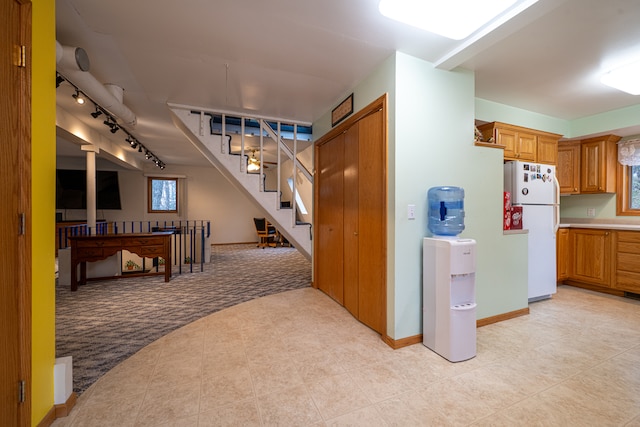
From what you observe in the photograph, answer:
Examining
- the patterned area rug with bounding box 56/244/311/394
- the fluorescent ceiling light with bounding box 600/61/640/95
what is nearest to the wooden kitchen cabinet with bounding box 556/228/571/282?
the fluorescent ceiling light with bounding box 600/61/640/95

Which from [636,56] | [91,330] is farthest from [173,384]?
[636,56]

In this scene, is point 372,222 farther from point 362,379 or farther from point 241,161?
point 241,161

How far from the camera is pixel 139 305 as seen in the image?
336 cm

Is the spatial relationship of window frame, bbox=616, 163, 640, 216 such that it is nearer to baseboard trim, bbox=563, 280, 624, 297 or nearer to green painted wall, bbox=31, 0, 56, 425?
baseboard trim, bbox=563, 280, 624, 297

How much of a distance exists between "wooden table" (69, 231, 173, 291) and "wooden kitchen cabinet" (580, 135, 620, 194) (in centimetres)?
670

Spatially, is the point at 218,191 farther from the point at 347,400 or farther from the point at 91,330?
the point at 347,400

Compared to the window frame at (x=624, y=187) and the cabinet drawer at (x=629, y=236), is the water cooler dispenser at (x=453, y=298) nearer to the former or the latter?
the cabinet drawer at (x=629, y=236)

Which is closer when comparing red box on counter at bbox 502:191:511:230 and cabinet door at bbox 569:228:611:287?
red box on counter at bbox 502:191:511:230

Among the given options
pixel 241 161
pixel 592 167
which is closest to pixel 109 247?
pixel 241 161

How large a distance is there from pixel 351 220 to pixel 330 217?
60 centimetres

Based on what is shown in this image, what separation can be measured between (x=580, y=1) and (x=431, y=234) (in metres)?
1.86

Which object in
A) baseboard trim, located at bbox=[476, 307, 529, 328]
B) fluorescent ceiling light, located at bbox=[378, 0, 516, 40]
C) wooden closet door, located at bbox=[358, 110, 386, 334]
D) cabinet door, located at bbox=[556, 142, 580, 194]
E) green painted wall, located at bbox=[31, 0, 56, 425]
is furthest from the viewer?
cabinet door, located at bbox=[556, 142, 580, 194]

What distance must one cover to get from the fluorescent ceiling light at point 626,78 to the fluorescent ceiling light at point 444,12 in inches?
71.8

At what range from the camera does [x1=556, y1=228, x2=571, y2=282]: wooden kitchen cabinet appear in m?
4.04
